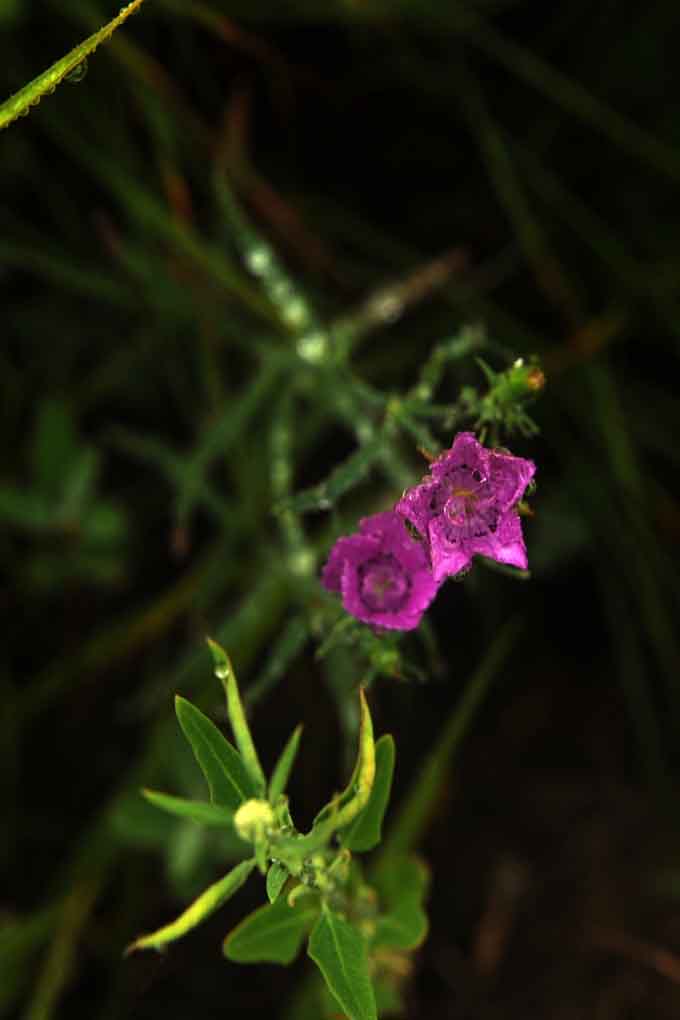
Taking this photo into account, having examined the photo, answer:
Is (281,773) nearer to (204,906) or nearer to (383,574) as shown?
(204,906)

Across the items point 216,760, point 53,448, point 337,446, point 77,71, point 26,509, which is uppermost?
point 53,448

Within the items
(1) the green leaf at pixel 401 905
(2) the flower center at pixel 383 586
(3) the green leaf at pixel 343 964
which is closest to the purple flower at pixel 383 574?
(2) the flower center at pixel 383 586

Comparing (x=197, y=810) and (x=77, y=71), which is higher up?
(x=77, y=71)

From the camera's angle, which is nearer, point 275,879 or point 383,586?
point 275,879

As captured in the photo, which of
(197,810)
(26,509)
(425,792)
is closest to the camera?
(197,810)

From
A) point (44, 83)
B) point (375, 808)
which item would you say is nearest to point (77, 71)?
point (44, 83)

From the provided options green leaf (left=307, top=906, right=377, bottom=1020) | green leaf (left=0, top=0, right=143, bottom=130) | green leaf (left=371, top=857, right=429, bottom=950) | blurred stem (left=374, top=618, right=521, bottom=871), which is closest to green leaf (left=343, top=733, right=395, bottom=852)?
green leaf (left=307, top=906, right=377, bottom=1020)
